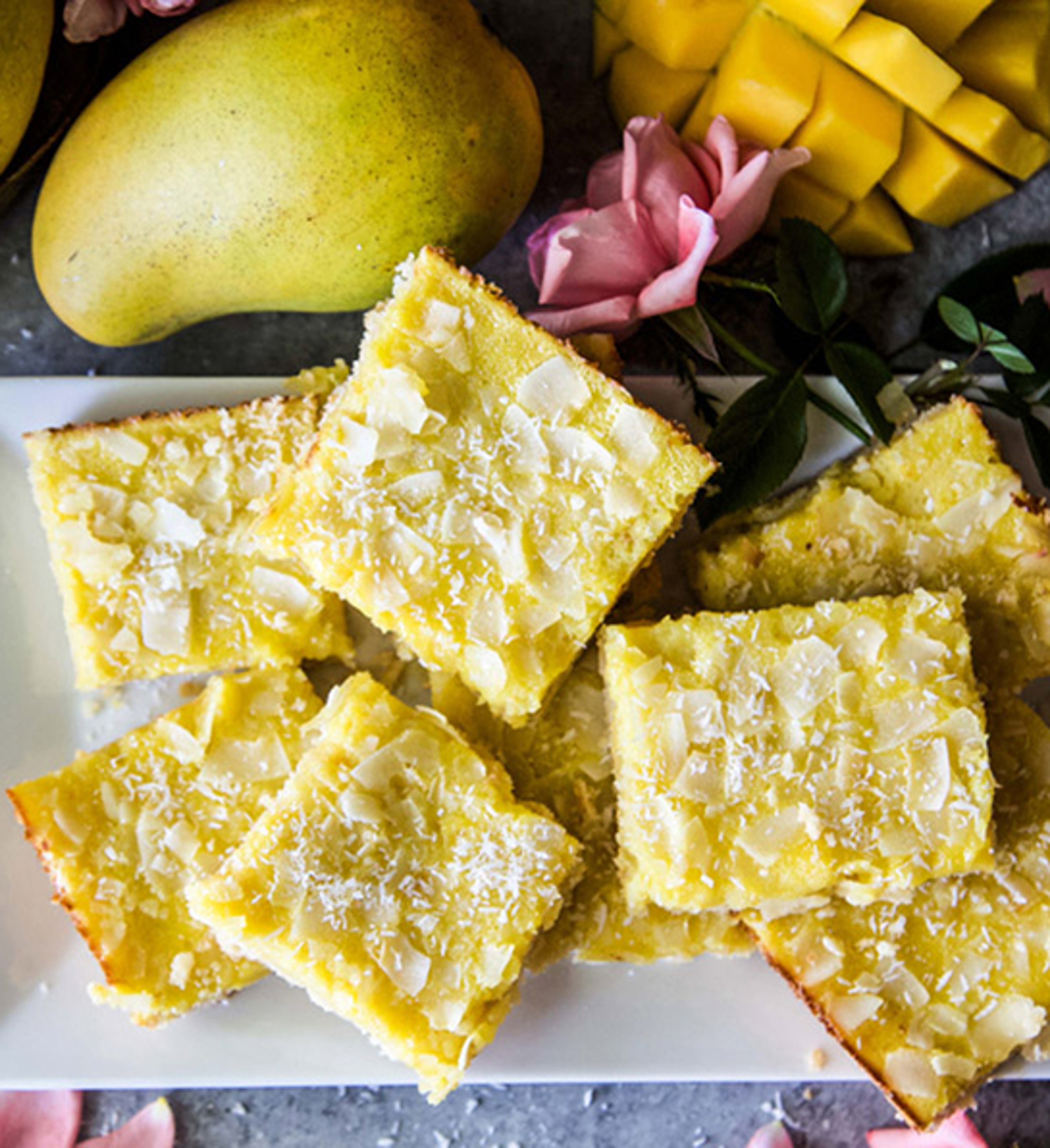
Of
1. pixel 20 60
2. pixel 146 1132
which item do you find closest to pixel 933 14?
pixel 20 60

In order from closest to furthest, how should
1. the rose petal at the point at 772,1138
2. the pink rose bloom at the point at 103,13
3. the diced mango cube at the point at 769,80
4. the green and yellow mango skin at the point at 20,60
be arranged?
1. the green and yellow mango skin at the point at 20,60
2. the pink rose bloom at the point at 103,13
3. the diced mango cube at the point at 769,80
4. the rose petal at the point at 772,1138

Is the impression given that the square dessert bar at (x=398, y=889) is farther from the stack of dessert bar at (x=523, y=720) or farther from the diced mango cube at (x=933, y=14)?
the diced mango cube at (x=933, y=14)

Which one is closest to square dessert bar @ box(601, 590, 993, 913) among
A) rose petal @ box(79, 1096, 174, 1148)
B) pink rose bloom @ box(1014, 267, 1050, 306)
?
pink rose bloom @ box(1014, 267, 1050, 306)

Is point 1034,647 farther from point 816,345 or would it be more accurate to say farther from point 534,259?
point 534,259

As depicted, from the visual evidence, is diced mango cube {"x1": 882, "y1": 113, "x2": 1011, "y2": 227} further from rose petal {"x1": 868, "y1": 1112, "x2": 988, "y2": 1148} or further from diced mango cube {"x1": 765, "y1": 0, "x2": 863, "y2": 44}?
rose petal {"x1": 868, "y1": 1112, "x2": 988, "y2": 1148}

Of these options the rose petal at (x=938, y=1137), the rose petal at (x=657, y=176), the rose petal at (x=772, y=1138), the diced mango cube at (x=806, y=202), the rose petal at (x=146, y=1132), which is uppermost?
the rose petal at (x=657, y=176)

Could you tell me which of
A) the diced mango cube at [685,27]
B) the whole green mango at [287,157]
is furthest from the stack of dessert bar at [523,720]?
the diced mango cube at [685,27]
